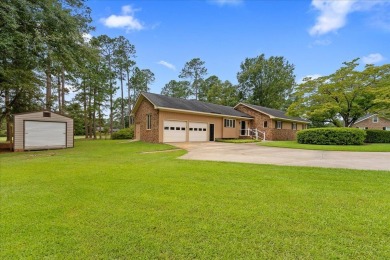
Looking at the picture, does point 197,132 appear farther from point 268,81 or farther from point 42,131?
point 268,81

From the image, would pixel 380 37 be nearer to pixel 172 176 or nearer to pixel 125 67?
pixel 172 176

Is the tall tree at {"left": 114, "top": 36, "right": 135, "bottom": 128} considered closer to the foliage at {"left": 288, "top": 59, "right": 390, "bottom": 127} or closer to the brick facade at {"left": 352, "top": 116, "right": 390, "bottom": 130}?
the foliage at {"left": 288, "top": 59, "right": 390, "bottom": 127}

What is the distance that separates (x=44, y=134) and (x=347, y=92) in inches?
1009

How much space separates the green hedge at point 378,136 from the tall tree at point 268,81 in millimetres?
22121

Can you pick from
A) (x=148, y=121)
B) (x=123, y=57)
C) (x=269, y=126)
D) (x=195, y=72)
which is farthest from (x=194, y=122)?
(x=195, y=72)

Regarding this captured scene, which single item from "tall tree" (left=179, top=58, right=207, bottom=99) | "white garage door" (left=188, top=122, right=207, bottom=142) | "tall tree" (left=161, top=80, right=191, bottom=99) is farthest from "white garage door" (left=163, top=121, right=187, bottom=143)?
"tall tree" (left=179, top=58, right=207, bottom=99)

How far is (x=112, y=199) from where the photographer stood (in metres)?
4.29

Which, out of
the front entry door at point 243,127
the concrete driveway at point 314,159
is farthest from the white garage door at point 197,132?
the concrete driveway at point 314,159

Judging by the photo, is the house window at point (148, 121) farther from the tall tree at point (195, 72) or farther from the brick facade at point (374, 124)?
the brick facade at point (374, 124)

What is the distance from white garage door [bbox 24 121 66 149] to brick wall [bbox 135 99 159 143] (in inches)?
250

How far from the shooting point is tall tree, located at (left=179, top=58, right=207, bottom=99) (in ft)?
159

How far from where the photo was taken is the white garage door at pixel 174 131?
1889 centimetres

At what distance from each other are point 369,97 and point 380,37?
735 cm

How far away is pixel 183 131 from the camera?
20281 millimetres
